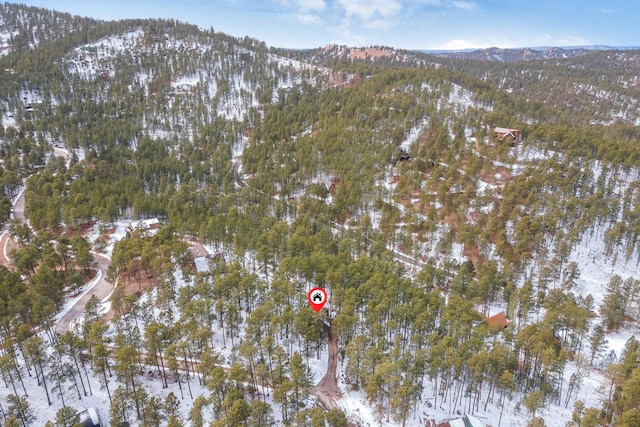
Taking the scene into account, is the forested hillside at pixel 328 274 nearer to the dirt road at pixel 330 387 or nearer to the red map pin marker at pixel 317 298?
the dirt road at pixel 330 387

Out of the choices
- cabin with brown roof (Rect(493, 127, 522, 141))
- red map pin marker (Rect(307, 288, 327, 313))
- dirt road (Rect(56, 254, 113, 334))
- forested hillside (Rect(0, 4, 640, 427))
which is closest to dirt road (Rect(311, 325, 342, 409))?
forested hillside (Rect(0, 4, 640, 427))

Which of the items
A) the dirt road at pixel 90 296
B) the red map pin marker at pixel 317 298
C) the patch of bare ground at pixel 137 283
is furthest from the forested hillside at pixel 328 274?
the red map pin marker at pixel 317 298

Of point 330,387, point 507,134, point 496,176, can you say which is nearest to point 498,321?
point 330,387

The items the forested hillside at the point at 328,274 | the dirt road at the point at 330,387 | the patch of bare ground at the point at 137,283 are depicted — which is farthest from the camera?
the patch of bare ground at the point at 137,283

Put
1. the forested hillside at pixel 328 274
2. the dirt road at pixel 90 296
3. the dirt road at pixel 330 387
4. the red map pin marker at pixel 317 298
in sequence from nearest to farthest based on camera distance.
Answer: the forested hillside at pixel 328 274
the dirt road at pixel 330 387
the dirt road at pixel 90 296
the red map pin marker at pixel 317 298

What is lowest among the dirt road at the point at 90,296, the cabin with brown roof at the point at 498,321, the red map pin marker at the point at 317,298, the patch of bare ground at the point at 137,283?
the cabin with brown roof at the point at 498,321

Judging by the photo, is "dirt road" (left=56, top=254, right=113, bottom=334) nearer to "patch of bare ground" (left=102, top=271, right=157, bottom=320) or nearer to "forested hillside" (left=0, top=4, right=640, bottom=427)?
"forested hillside" (left=0, top=4, right=640, bottom=427)
